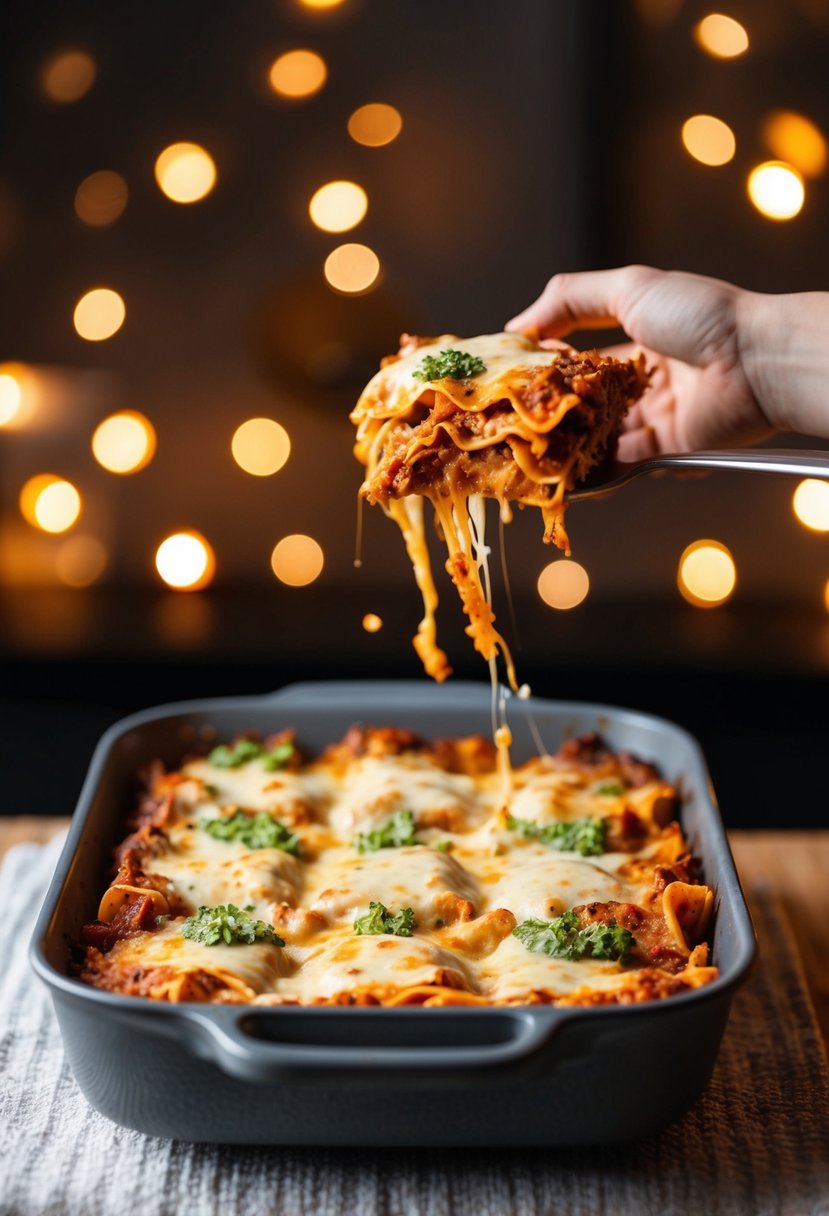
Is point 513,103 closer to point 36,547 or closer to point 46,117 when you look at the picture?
point 46,117

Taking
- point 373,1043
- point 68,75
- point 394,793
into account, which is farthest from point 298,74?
point 373,1043

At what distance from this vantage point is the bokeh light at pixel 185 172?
4.66m

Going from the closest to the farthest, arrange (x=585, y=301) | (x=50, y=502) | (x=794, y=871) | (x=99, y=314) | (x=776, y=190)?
(x=585, y=301), (x=794, y=871), (x=776, y=190), (x=99, y=314), (x=50, y=502)

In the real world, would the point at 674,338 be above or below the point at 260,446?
above

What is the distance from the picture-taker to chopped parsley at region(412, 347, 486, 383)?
2568mm

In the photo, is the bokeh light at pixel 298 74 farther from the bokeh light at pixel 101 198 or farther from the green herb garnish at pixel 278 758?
the green herb garnish at pixel 278 758

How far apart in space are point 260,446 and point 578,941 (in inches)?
117

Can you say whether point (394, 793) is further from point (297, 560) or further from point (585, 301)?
point (297, 560)

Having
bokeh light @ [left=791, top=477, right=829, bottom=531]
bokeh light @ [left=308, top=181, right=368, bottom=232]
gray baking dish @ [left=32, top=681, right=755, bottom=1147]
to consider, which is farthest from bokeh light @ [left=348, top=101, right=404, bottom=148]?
gray baking dish @ [left=32, top=681, right=755, bottom=1147]

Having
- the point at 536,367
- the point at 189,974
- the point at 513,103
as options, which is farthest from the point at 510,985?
the point at 513,103

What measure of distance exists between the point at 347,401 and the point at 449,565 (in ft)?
7.13

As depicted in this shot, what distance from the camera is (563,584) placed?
16.5 ft

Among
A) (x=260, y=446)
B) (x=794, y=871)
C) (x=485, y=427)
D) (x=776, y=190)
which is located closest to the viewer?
(x=485, y=427)

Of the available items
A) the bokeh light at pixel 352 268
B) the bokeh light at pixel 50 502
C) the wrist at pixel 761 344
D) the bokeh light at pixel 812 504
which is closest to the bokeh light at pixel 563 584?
the bokeh light at pixel 812 504
